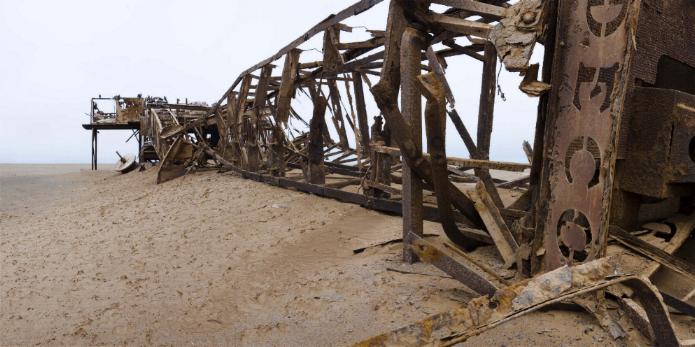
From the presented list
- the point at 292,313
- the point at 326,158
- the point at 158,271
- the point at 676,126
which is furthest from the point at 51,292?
the point at 326,158

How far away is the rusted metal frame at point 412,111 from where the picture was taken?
416 centimetres

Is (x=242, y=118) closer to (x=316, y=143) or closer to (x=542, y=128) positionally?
(x=316, y=143)

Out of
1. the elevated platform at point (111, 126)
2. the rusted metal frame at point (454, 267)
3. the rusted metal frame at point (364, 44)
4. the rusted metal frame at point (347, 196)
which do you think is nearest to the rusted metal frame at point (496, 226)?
the rusted metal frame at point (347, 196)

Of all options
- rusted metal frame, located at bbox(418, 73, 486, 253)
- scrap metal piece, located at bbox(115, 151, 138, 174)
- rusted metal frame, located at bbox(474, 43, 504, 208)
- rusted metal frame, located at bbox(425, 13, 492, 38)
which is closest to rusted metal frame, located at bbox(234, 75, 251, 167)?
rusted metal frame, located at bbox(474, 43, 504, 208)

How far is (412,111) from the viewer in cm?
433

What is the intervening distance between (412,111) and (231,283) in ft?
8.60

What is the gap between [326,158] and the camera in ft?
42.0

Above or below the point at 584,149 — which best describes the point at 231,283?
below

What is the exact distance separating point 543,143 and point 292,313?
7.90 ft

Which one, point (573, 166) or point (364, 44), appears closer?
point (573, 166)

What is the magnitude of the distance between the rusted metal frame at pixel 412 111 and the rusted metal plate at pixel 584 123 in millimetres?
1414

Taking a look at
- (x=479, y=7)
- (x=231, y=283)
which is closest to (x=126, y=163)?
(x=231, y=283)

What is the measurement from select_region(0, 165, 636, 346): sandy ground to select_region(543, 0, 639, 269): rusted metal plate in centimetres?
58

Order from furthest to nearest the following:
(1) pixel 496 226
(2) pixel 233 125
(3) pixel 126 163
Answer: (3) pixel 126 163 → (2) pixel 233 125 → (1) pixel 496 226
